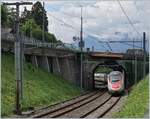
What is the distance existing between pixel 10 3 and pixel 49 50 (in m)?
29.5

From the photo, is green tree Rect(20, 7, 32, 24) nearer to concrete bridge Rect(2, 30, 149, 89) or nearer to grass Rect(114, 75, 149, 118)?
concrete bridge Rect(2, 30, 149, 89)

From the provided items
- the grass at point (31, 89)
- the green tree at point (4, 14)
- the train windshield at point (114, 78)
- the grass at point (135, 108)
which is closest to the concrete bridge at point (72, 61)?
the grass at point (31, 89)

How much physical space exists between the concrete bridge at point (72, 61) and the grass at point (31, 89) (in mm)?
2818

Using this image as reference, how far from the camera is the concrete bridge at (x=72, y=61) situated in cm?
5503

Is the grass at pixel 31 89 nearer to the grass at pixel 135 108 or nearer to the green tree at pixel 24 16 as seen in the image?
the green tree at pixel 24 16

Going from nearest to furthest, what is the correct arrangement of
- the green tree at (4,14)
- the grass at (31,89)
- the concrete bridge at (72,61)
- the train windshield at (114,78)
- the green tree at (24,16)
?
the green tree at (24,16), the grass at (31,89), the concrete bridge at (72,61), the train windshield at (114,78), the green tree at (4,14)

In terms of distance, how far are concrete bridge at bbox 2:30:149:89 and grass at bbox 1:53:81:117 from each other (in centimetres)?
282

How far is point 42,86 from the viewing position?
45.7 m

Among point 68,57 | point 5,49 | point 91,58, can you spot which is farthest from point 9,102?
point 91,58

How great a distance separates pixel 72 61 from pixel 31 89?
103 ft

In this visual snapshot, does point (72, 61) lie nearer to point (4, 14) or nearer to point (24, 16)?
point (4, 14)

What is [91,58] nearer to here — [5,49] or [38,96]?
[5,49]

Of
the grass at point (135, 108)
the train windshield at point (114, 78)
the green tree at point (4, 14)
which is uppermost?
the green tree at point (4, 14)

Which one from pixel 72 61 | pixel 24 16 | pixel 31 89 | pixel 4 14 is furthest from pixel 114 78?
pixel 4 14
